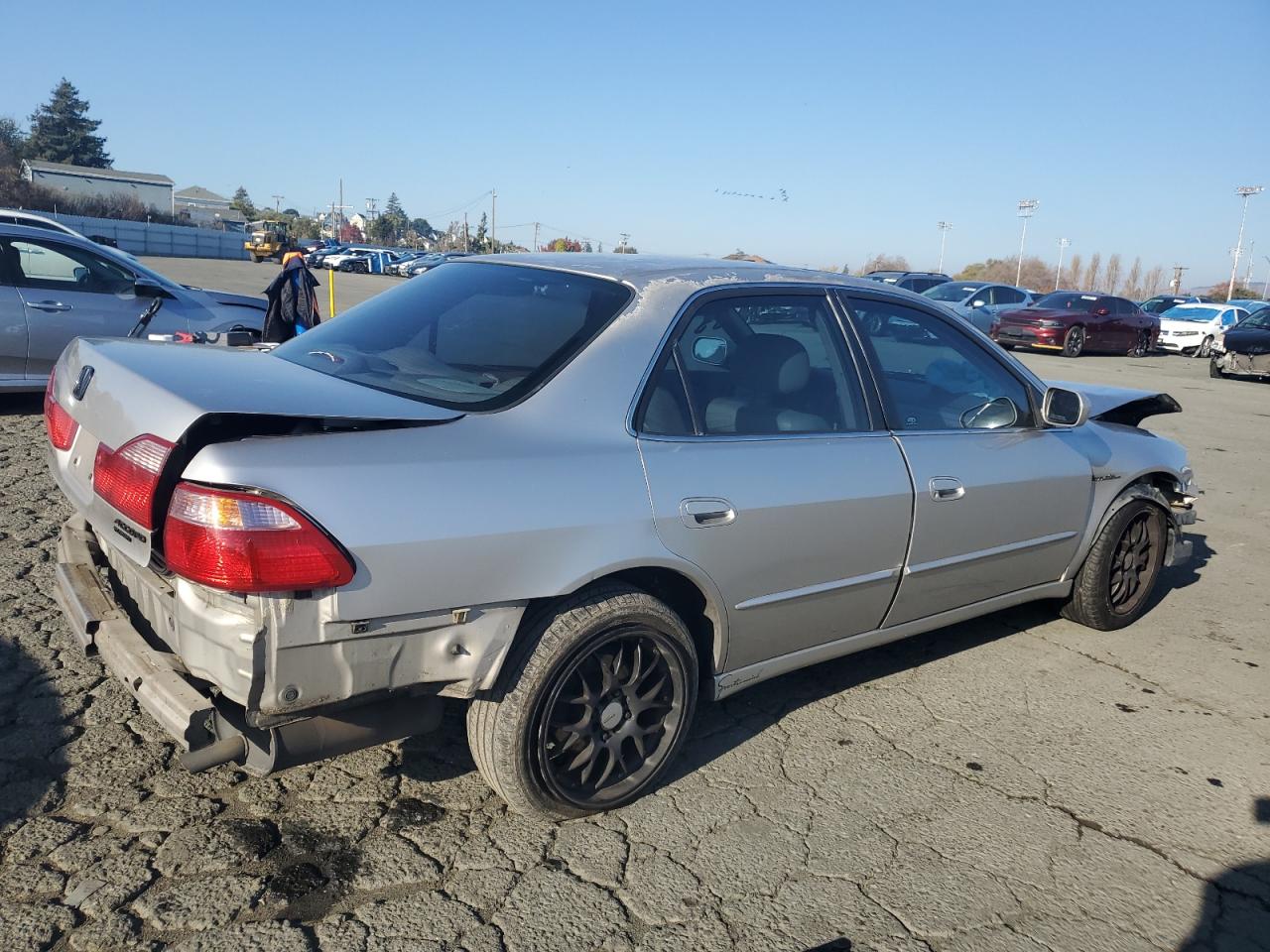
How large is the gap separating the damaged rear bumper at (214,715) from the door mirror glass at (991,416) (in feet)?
8.04

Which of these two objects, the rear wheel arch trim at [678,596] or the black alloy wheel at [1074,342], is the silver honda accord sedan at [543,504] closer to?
the rear wheel arch trim at [678,596]

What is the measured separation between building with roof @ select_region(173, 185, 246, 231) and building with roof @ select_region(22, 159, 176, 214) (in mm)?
5641

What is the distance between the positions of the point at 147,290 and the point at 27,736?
5.98 meters

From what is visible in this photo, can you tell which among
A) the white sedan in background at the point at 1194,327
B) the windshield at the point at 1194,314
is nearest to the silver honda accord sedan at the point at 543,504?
the white sedan in background at the point at 1194,327

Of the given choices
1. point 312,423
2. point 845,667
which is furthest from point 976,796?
point 312,423

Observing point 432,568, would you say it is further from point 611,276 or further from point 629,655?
point 611,276

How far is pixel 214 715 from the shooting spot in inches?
94.6

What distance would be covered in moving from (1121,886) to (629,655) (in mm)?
1558

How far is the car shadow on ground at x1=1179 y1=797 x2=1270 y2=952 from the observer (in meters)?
2.60

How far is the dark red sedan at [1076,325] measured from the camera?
23.0 m

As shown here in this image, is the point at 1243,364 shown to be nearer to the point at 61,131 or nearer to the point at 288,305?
the point at 288,305

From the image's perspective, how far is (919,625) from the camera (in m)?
3.86

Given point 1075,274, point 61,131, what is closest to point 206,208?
point 61,131

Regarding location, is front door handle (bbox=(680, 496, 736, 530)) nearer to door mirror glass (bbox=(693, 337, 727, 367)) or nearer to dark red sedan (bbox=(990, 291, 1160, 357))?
door mirror glass (bbox=(693, 337, 727, 367))
